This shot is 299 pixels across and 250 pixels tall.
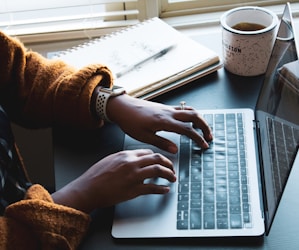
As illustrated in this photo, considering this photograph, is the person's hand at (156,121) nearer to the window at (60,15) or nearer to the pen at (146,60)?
the pen at (146,60)

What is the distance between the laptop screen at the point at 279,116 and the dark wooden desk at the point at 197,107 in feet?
0.12

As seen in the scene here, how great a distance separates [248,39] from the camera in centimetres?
101

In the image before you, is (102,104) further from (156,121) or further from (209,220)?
(209,220)

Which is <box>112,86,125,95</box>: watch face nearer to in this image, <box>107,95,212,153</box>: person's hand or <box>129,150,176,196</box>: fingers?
<box>107,95,212,153</box>: person's hand

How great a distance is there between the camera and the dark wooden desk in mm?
788

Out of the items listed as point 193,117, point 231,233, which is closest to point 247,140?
point 193,117

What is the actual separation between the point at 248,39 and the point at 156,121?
22 centimetres

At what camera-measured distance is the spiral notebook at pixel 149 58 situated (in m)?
1.06

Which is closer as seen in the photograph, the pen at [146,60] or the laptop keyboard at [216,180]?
the laptop keyboard at [216,180]

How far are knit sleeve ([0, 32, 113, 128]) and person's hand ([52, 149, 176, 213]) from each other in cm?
15

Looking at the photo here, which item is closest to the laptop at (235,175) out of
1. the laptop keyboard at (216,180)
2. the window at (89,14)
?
the laptop keyboard at (216,180)

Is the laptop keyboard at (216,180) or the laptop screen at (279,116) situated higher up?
the laptop screen at (279,116)

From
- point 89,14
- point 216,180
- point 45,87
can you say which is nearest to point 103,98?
point 45,87

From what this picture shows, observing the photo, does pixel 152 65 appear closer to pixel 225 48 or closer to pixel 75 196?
pixel 225 48
